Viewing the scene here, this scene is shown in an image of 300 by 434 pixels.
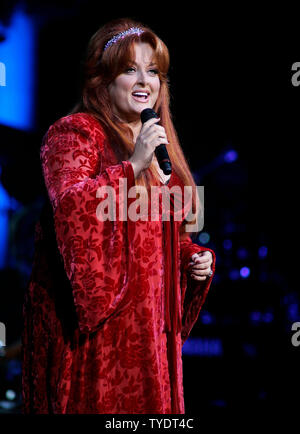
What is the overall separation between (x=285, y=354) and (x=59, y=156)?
2.74m

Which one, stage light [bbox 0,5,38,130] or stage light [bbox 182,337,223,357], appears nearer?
stage light [bbox 0,5,38,130]

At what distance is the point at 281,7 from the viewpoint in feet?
9.30

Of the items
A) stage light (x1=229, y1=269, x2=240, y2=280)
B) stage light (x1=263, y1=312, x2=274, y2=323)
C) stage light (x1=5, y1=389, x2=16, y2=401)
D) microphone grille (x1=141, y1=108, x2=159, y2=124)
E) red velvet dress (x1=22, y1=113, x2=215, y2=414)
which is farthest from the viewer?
stage light (x1=229, y1=269, x2=240, y2=280)

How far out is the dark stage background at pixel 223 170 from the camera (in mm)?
3012

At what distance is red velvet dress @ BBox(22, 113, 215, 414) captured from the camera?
101 cm

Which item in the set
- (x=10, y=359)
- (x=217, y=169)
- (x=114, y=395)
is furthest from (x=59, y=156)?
(x=217, y=169)

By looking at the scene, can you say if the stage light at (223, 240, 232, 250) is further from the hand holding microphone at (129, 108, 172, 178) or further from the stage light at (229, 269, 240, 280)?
the hand holding microphone at (129, 108, 172, 178)

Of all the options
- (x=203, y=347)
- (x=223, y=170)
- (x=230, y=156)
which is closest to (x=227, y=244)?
(x=223, y=170)

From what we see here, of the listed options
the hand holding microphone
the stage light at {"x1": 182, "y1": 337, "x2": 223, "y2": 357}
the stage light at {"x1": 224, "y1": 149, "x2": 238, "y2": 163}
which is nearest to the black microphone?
the hand holding microphone

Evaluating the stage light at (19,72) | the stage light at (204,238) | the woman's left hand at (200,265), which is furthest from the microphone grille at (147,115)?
the stage light at (204,238)

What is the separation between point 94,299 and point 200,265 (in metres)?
0.41

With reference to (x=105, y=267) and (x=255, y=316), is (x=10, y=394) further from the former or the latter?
(x=105, y=267)

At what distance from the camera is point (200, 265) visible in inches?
51.8
